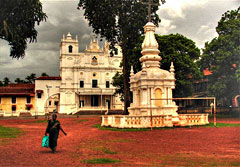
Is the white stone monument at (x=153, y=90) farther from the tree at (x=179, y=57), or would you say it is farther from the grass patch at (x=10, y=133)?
the tree at (x=179, y=57)

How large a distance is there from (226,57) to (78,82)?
111 feet

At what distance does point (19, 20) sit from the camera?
14922mm

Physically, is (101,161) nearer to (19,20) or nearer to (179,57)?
(19,20)

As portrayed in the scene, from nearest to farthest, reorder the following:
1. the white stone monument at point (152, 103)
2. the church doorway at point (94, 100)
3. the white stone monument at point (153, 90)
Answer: the white stone monument at point (152, 103) < the white stone monument at point (153, 90) < the church doorway at point (94, 100)

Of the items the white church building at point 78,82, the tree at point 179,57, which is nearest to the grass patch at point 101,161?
the tree at point 179,57

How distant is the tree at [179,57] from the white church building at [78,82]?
20.9 m

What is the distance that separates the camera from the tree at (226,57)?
2870 centimetres

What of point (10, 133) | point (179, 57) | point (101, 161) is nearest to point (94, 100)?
point (179, 57)

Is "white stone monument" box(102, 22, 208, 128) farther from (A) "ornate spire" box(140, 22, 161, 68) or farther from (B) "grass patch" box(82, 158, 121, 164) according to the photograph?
(B) "grass patch" box(82, 158, 121, 164)

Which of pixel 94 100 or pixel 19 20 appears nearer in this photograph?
pixel 19 20

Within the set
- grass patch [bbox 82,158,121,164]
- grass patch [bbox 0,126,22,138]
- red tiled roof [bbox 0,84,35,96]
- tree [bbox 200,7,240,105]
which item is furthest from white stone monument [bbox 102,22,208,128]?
red tiled roof [bbox 0,84,35,96]

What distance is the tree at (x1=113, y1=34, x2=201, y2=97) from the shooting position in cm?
3162

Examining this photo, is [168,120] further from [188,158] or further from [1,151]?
[1,151]

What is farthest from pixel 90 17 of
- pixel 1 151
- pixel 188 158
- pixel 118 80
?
pixel 188 158
